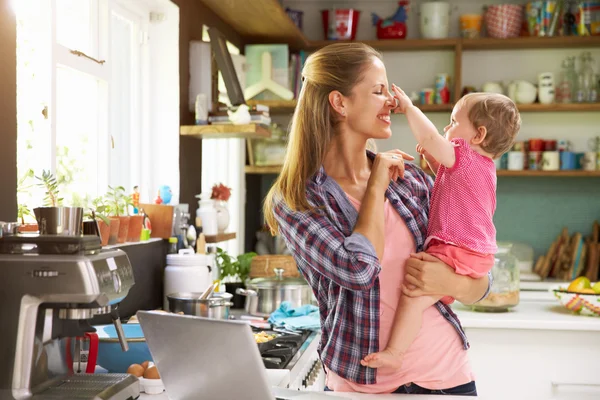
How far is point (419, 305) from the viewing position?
1.79m

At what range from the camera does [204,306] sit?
2566mm

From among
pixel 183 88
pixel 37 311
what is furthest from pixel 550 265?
pixel 37 311

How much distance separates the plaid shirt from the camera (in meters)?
1.67

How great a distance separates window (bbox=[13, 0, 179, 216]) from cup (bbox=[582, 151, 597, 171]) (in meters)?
2.78

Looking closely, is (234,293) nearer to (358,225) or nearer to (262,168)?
(262,168)

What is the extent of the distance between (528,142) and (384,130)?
3.49 meters

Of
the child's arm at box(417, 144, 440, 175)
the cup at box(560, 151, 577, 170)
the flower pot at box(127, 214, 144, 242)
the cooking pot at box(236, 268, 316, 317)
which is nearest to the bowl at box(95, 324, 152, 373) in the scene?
the flower pot at box(127, 214, 144, 242)

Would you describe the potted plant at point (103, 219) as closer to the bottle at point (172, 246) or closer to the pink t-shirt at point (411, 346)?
the bottle at point (172, 246)

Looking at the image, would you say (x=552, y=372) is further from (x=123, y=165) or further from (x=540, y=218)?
(x=123, y=165)

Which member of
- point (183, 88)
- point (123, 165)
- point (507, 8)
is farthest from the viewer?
point (507, 8)

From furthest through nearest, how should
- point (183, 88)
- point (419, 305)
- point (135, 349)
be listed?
point (183, 88) < point (135, 349) < point (419, 305)

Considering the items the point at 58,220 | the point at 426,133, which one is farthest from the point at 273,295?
the point at 58,220

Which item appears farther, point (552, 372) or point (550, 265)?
point (550, 265)

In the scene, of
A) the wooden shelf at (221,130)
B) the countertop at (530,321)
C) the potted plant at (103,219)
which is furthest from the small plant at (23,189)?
the countertop at (530,321)
